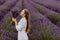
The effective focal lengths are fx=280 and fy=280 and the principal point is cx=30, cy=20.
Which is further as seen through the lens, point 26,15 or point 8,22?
point 8,22

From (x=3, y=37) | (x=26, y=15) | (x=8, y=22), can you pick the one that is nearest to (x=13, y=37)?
(x=3, y=37)

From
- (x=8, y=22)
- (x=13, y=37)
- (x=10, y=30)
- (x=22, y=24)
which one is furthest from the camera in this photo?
(x=8, y=22)

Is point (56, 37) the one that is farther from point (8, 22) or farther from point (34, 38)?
point (8, 22)

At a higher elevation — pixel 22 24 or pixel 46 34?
pixel 22 24

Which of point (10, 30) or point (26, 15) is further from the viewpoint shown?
point (10, 30)

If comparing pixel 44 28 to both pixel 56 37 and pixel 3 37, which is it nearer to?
pixel 56 37

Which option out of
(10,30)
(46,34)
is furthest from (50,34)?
(10,30)

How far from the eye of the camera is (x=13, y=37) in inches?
330

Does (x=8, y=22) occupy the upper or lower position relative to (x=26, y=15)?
lower

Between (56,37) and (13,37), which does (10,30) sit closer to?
(13,37)

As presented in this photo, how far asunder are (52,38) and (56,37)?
0.19 meters

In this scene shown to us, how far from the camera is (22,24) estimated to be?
25.2 ft

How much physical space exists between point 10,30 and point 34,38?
0.95m

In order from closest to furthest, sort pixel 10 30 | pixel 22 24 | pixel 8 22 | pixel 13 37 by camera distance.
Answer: pixel 22 24, pixel 13 37, pixel 10 30, pixel 8 22
